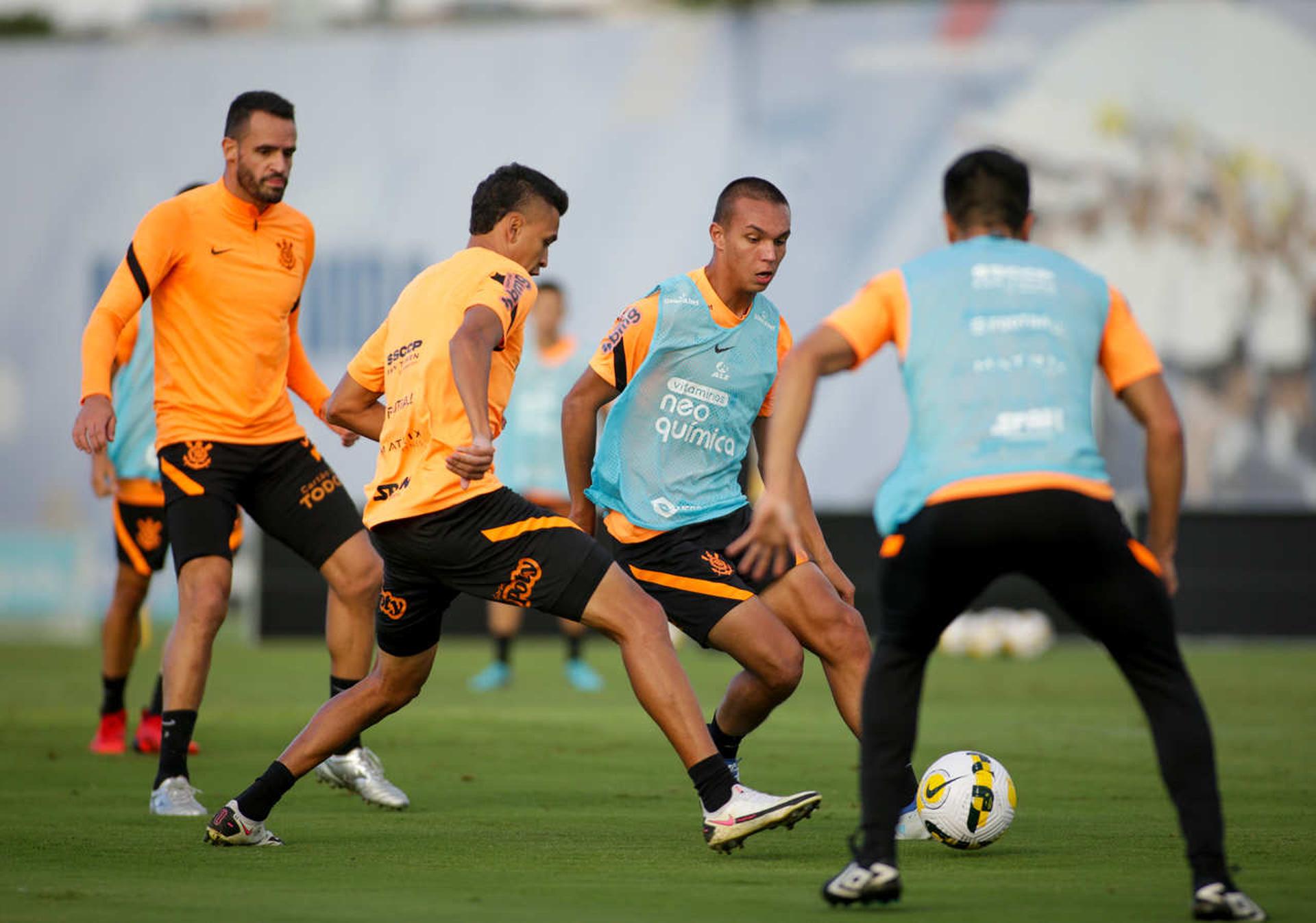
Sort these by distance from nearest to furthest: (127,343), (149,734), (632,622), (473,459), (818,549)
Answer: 1. (473,459)
2. (632,622)
3. (818,549)
4. (149,734)
5. (127,343)

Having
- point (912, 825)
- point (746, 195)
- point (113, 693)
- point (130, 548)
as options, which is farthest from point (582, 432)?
point (113, 693)

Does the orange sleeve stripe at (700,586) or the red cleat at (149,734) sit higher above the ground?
the orange sleeve stripe at (700,586)

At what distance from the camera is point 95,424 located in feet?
22.5

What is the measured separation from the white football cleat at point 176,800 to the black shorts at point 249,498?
0.87 metres

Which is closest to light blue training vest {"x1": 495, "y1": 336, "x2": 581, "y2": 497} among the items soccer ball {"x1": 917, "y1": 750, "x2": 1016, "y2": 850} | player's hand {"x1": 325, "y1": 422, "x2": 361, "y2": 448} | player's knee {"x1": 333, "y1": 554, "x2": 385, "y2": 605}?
player's knee {"x1": 333, "y1": 554, "x2": 385, "y2": 605}

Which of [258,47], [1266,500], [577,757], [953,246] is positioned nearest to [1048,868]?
[953,246]

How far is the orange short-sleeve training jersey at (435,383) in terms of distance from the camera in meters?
6.19

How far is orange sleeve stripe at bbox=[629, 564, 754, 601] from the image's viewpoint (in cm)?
682

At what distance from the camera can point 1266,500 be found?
18375 millimetres

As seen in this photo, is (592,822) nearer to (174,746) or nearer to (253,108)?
(174,746)

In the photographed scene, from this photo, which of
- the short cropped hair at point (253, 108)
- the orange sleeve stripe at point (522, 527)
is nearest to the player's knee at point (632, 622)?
the orange sleeve stripe at point (522, 527)

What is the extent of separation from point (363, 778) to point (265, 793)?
122 cm

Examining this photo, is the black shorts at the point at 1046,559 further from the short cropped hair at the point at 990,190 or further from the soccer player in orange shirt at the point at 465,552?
the soccer player in orange shirt at the point at 465,552

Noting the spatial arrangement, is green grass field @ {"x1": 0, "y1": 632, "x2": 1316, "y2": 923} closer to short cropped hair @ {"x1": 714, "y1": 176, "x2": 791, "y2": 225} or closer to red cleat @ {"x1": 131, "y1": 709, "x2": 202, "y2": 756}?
red cleat @ {"x1": 131, "y1": 709, "x2": 202, "y2": 756}
